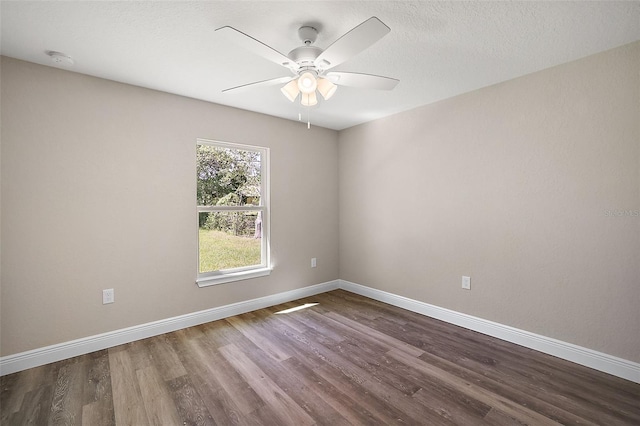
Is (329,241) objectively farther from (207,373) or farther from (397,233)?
(207,373)

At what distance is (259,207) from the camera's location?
360cm

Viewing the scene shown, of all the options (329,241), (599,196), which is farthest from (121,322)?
(599,196)

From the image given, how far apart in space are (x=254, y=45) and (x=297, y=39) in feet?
1.69

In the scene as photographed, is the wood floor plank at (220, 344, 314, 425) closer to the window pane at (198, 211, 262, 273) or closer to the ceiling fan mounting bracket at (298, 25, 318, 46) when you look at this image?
the window pane at (198, 211, 262, 273)

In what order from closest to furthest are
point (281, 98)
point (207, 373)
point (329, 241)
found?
point (207, 373) → point (281, 98) → point (329, 241)

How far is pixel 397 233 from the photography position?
142 inches

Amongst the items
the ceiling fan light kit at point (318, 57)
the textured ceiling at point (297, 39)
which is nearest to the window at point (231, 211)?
the textured ceiling at point (297, 39)

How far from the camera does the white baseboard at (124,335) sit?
221 cm

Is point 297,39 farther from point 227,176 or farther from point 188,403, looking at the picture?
point 188,403

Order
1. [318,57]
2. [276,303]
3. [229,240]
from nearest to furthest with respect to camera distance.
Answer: [318,57] → [229,240] → [276,303]

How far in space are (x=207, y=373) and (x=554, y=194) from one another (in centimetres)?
309

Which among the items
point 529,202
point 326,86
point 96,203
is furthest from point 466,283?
point 96,203

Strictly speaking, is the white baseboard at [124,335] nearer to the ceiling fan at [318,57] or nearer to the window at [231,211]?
the window at [231,211]

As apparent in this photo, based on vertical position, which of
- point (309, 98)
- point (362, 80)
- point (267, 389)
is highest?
point (362, 80)
